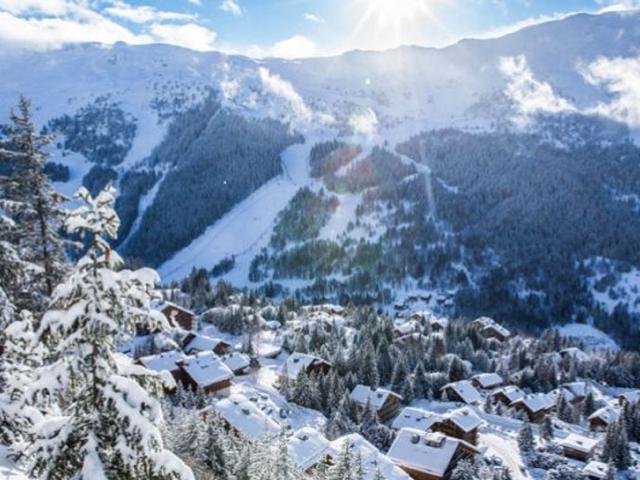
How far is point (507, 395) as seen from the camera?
86.1 m

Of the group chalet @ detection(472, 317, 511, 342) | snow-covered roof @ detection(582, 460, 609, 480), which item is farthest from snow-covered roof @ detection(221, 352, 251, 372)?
chalet @ detection(472, 317, 511, 342)

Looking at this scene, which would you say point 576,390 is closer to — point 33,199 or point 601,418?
point 601,418

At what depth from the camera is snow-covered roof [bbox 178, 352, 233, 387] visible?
68438mm

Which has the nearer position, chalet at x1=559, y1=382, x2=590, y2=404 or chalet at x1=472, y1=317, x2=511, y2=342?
chalet at x1=559, y1=382, x2=590, y2=404

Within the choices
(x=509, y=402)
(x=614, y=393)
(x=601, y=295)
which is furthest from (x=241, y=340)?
(x=601, y=295)

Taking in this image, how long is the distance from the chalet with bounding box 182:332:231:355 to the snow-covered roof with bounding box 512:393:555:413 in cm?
4988

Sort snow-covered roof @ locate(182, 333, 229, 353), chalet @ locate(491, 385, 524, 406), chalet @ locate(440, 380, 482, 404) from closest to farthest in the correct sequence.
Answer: chalet @ locate(440, 380, 482, 404) → chalet @ locate(491, 385, 524, 406) → snow-covered roof @ locate(182, 333, 229, 353)

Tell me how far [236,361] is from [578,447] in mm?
48436

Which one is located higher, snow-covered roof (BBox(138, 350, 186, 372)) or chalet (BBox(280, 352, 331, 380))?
snow-covered roof (BBox(138, 350, 186, 372))

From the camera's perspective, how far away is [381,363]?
292ft

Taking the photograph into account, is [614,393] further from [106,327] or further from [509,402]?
[106,327]

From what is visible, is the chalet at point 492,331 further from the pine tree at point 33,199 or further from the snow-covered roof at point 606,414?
the pine tree at point 33,199

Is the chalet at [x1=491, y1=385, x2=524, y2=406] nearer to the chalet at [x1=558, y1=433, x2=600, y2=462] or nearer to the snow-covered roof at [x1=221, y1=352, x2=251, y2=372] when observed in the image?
the chalet at [x1=558, y1=433, x2=600, y2=462]

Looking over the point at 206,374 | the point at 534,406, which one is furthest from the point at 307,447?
the point at 534,406
